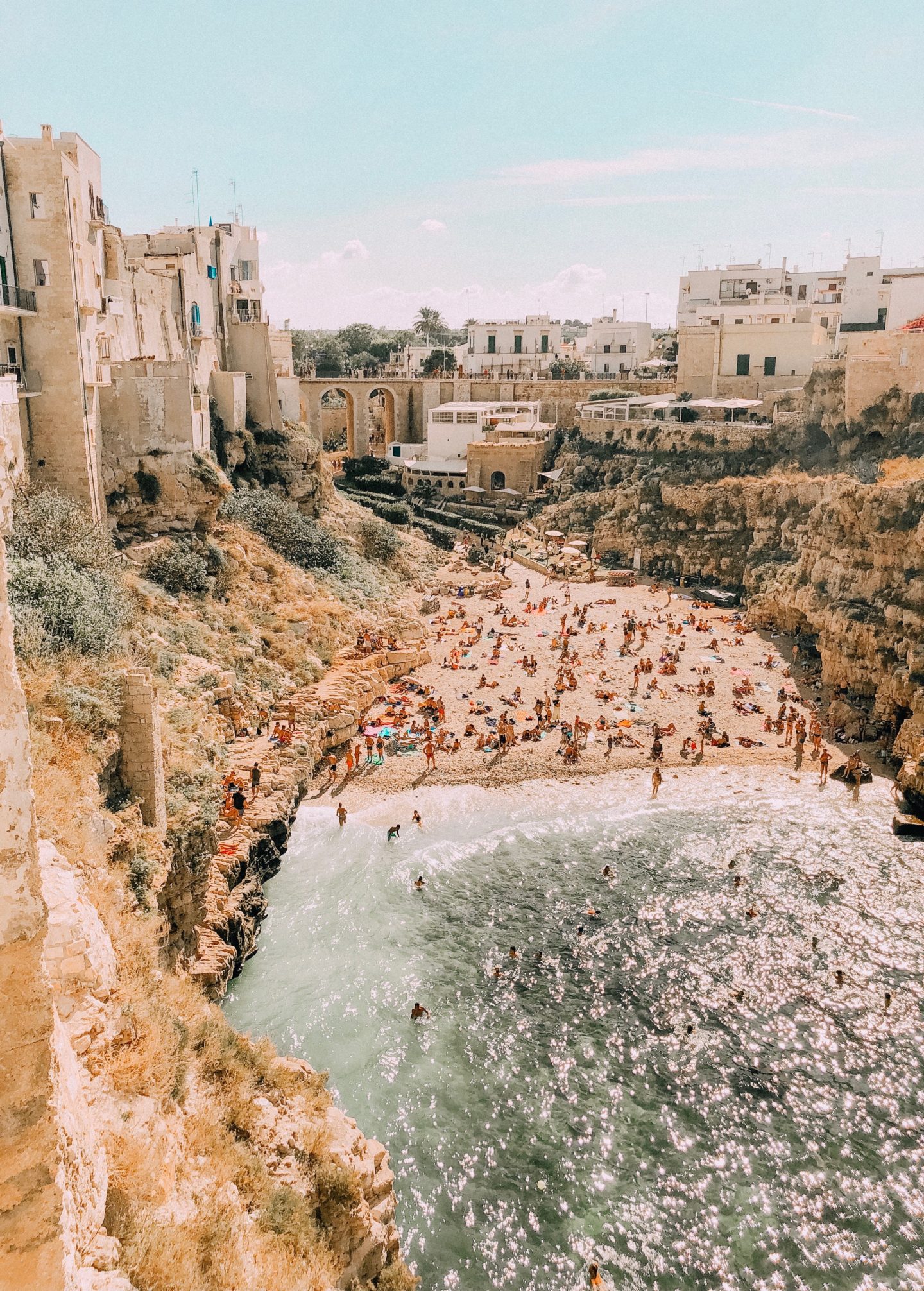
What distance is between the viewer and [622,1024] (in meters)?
14.5

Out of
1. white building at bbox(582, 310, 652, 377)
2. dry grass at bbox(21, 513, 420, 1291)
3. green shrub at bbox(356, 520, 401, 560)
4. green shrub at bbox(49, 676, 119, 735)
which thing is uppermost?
white building at bbox(582, 310, 652, 377)

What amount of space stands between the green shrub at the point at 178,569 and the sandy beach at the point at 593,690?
569 cm

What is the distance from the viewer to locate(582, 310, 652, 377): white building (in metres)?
58.3

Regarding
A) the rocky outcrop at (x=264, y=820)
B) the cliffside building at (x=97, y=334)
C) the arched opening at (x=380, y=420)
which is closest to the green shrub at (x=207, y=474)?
the cliffside building at (x=97, y=334)

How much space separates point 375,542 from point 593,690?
13.0 metres

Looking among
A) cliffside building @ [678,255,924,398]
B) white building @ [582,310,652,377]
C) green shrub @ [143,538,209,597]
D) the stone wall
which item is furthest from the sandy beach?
white building @ [582,310,652,377]

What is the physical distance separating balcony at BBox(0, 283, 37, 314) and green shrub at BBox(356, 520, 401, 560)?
1798cm

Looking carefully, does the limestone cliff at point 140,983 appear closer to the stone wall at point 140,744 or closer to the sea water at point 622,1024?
the stone wall at point 140,744

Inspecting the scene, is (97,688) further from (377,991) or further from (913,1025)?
(913,1025)

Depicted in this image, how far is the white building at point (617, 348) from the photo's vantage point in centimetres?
5831

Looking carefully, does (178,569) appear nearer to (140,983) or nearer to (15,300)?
(15,300)

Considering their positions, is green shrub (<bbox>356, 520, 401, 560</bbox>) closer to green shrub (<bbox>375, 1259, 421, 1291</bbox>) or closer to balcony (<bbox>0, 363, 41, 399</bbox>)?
balcony (<bbox>0, 363, 41, 399</bbox>)

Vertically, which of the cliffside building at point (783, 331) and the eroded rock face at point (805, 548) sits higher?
the cliffside building at point (783, 331)

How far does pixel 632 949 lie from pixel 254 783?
803cm
